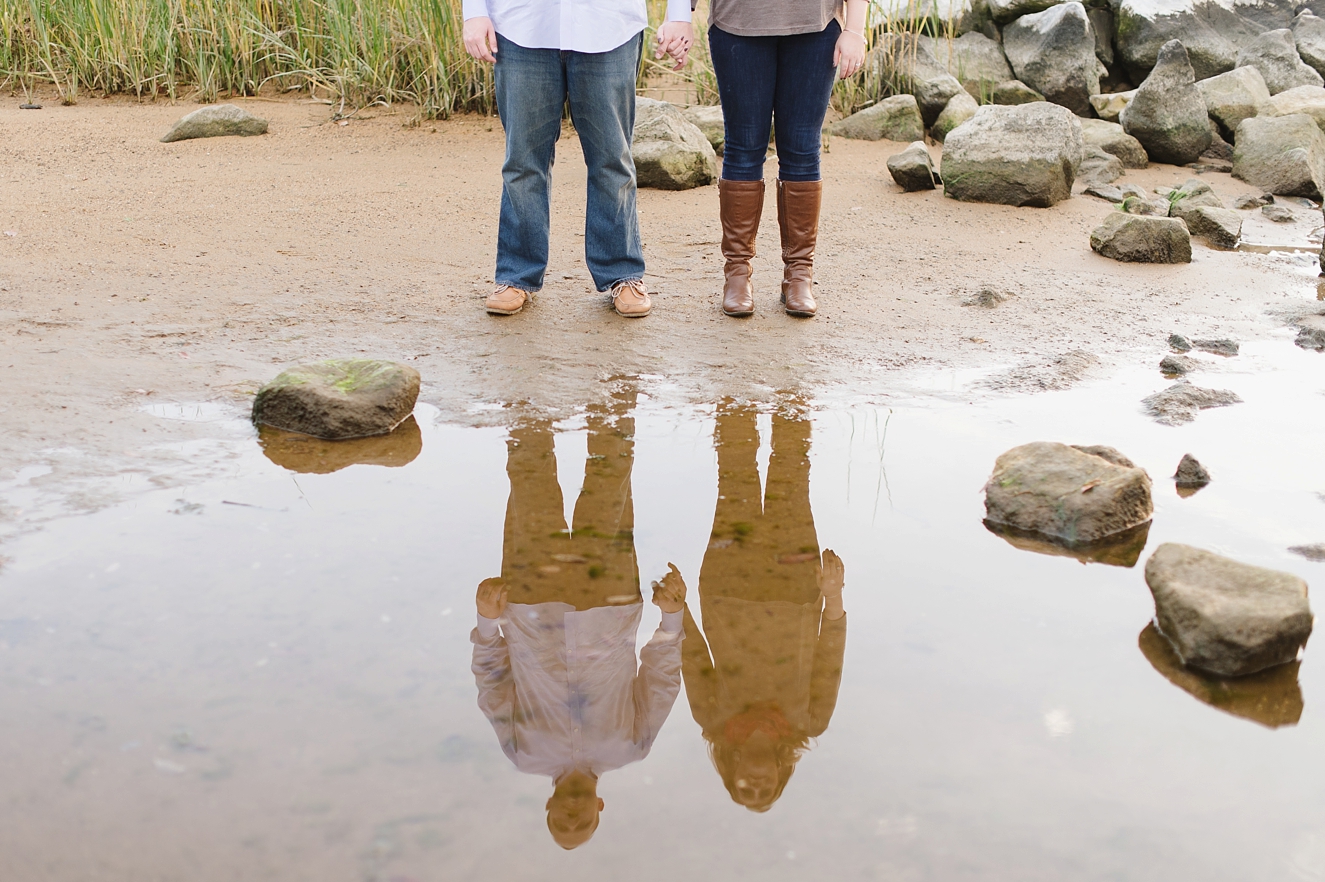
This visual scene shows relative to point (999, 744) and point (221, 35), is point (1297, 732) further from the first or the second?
point (221, 35)

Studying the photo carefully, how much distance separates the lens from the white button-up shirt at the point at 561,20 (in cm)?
338

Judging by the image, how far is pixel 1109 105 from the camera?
7.84m

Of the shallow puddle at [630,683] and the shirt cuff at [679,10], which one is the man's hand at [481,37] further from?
the shallow puddle at [630,683]

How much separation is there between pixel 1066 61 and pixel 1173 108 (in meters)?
1.23

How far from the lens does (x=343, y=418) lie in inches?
108

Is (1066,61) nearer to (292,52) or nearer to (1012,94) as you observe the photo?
(1012,94)

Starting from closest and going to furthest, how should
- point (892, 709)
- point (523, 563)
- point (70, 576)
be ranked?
point (892, 709), point (70, 576), point (523, 563)

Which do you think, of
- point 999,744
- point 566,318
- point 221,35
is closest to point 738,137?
point 566,318

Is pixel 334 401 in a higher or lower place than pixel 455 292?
higher

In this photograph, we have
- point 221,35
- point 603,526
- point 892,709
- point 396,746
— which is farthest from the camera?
point 221,35

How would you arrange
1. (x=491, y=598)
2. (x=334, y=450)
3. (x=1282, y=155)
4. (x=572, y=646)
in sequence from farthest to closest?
(x=1282, y=155)
(x=334, y=450)
(x=491, y=598)
(x=572, y=646)

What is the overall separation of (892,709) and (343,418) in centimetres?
162

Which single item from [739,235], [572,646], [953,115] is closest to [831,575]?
[572,646]

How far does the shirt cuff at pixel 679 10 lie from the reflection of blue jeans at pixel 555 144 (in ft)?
0.46
